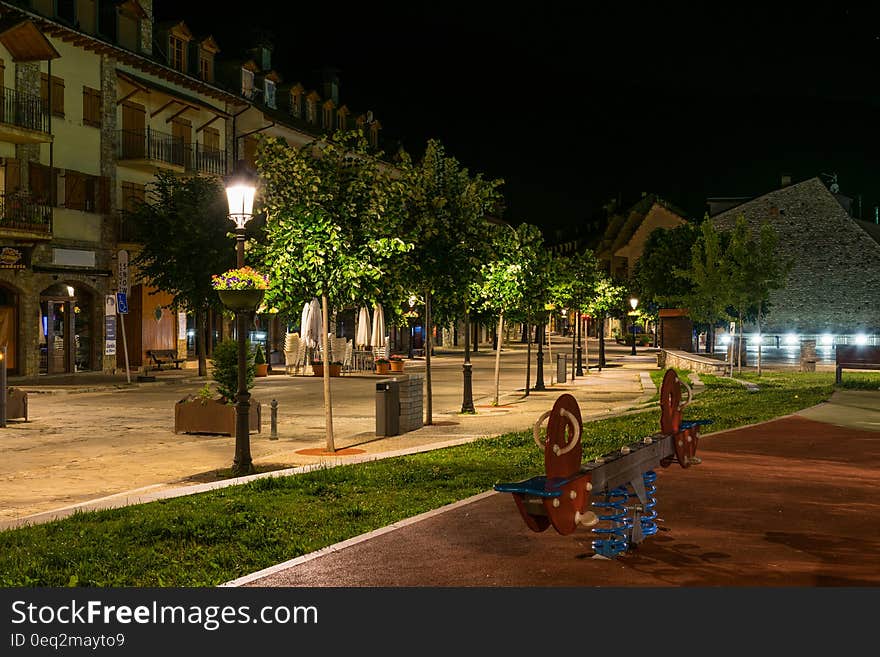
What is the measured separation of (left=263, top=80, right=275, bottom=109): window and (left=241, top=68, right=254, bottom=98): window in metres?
1.14

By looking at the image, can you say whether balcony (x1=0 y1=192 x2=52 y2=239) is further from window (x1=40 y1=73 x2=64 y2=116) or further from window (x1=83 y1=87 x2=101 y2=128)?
window (x1=83 y1=87 x2=101 y2=128)

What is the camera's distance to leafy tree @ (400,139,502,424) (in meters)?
20.0

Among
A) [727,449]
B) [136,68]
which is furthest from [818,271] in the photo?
[727,449]

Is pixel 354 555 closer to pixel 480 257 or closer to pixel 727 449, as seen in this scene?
pixel 727 449

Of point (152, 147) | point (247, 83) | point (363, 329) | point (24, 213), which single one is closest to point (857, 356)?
point (363, 329)

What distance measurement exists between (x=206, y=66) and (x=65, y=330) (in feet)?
51.1

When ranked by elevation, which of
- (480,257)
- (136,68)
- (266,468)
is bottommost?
(266,468)

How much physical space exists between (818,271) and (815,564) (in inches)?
2407

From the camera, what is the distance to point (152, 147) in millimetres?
39562

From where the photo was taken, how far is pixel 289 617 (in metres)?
5.91

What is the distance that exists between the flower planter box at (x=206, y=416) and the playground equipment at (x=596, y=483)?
9.76 m

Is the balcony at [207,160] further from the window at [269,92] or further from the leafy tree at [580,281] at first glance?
the leafy tree at [580,281]

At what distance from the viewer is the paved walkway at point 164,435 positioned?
11852 mm

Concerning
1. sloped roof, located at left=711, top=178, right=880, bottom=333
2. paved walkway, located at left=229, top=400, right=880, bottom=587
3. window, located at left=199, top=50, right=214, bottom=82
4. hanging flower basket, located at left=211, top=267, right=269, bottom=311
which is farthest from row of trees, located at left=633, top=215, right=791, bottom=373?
paved walkway, located at left=229, top=400, right=880, bottom=587
